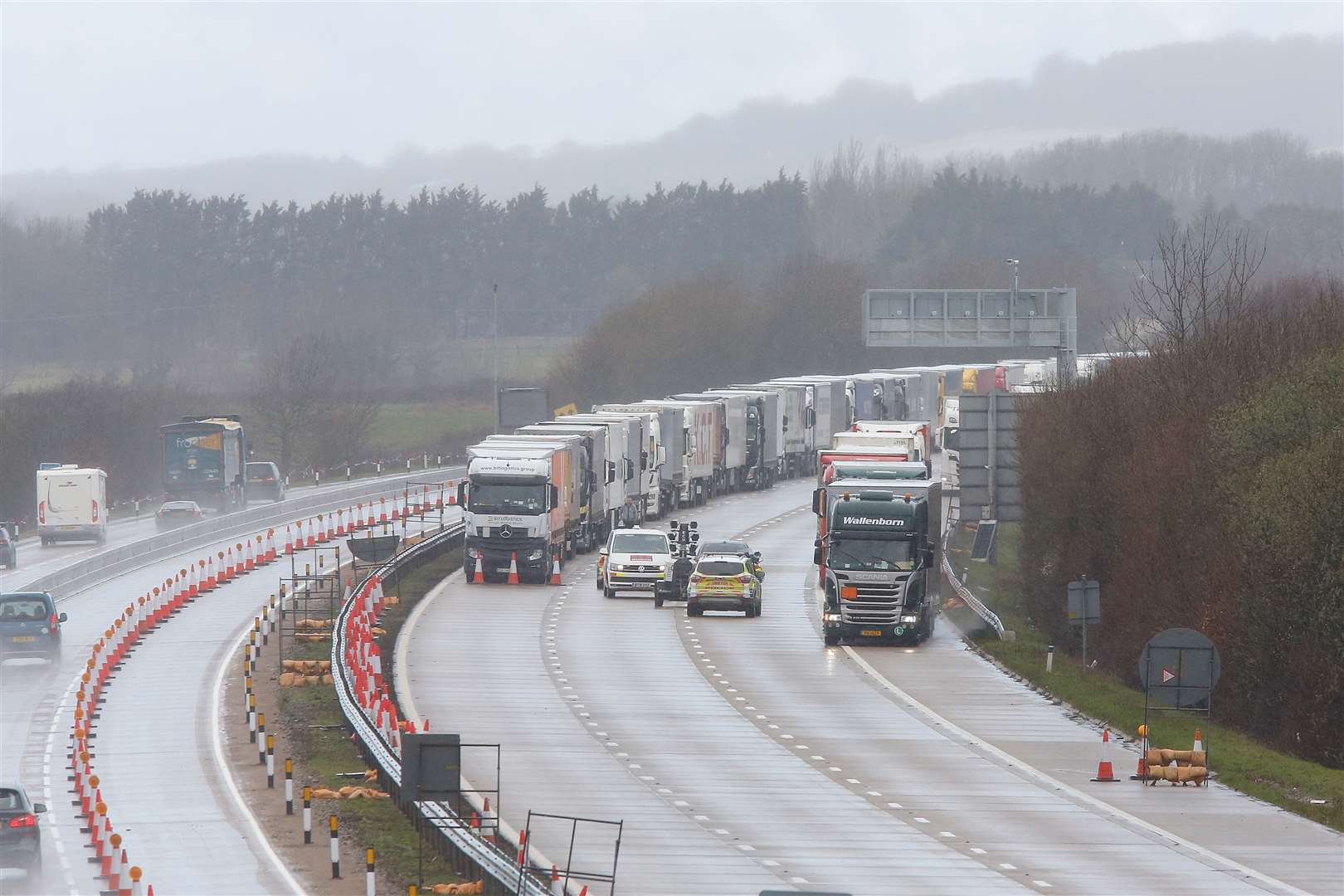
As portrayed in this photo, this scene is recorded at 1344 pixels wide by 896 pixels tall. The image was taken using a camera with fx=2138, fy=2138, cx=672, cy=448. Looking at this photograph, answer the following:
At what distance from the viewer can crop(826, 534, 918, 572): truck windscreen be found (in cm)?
4631

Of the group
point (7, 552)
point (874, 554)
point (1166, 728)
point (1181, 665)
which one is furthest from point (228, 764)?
point (7, 552)

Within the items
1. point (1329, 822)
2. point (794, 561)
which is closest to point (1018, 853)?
point (1329, 822)

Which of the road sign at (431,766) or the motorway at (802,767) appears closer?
the road sign at (431,766)

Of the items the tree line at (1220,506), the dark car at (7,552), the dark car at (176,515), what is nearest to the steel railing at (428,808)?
the tree line at (1220,506)

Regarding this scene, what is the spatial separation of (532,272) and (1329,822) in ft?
531

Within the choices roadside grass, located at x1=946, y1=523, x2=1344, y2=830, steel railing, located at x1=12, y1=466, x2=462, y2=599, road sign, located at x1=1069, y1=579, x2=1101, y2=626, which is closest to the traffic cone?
roadside grass, located at x1=946, y1=523, x2=1344, y2=830

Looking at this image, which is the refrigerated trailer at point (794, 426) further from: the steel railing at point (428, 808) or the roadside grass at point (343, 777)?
the roadside grass at point (343, 777)

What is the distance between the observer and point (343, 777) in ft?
103

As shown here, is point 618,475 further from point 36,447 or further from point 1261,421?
point 36,447

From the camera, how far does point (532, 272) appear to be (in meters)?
188

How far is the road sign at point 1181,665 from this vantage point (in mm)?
31906

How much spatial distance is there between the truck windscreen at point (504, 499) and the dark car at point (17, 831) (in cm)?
3134

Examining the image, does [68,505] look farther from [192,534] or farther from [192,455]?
[192,455]

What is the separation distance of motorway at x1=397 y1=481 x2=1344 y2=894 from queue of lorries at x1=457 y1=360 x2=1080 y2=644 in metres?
1.69
